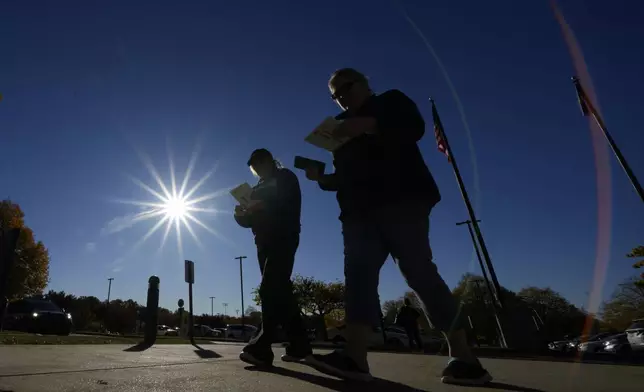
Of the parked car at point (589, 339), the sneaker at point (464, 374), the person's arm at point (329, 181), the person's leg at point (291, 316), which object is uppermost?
the person's arm at point (329, 181)

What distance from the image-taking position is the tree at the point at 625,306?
1663 inches

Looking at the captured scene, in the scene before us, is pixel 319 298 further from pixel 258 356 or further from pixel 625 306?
pixel 258 356

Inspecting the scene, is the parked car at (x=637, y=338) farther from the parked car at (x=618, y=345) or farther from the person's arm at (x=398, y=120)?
the person's arm at (x=398, y=120)

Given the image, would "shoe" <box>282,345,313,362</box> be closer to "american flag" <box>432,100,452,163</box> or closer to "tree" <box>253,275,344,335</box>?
"american flag" <box>432,100,452,163</box>

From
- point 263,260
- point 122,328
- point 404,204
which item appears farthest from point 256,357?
point 122,328

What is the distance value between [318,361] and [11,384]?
1363mm

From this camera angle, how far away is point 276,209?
3248 mm

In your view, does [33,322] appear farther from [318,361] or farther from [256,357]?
[318,361]

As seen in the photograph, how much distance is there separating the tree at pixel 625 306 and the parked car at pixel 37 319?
49885 mm

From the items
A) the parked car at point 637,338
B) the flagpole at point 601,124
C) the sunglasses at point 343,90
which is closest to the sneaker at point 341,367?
the sunglasses at point 343,90

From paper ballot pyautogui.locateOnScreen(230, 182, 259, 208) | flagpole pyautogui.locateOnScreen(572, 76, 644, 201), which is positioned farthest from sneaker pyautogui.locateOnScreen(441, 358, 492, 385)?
flagpole pyautogui.locateOnScreen(572, 76, 644, 201)

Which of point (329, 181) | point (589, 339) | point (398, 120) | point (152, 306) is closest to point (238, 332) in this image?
point (589, 339)

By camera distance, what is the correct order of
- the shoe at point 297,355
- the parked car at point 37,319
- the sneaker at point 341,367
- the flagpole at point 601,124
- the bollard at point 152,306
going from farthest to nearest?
the flagpole at point 601,124, the parked car at point 37,319, the bollard at point 152,306, the shoe at point 297,355, the sneaker at point 341,367

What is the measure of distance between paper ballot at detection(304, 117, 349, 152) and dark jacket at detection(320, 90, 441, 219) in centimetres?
17
